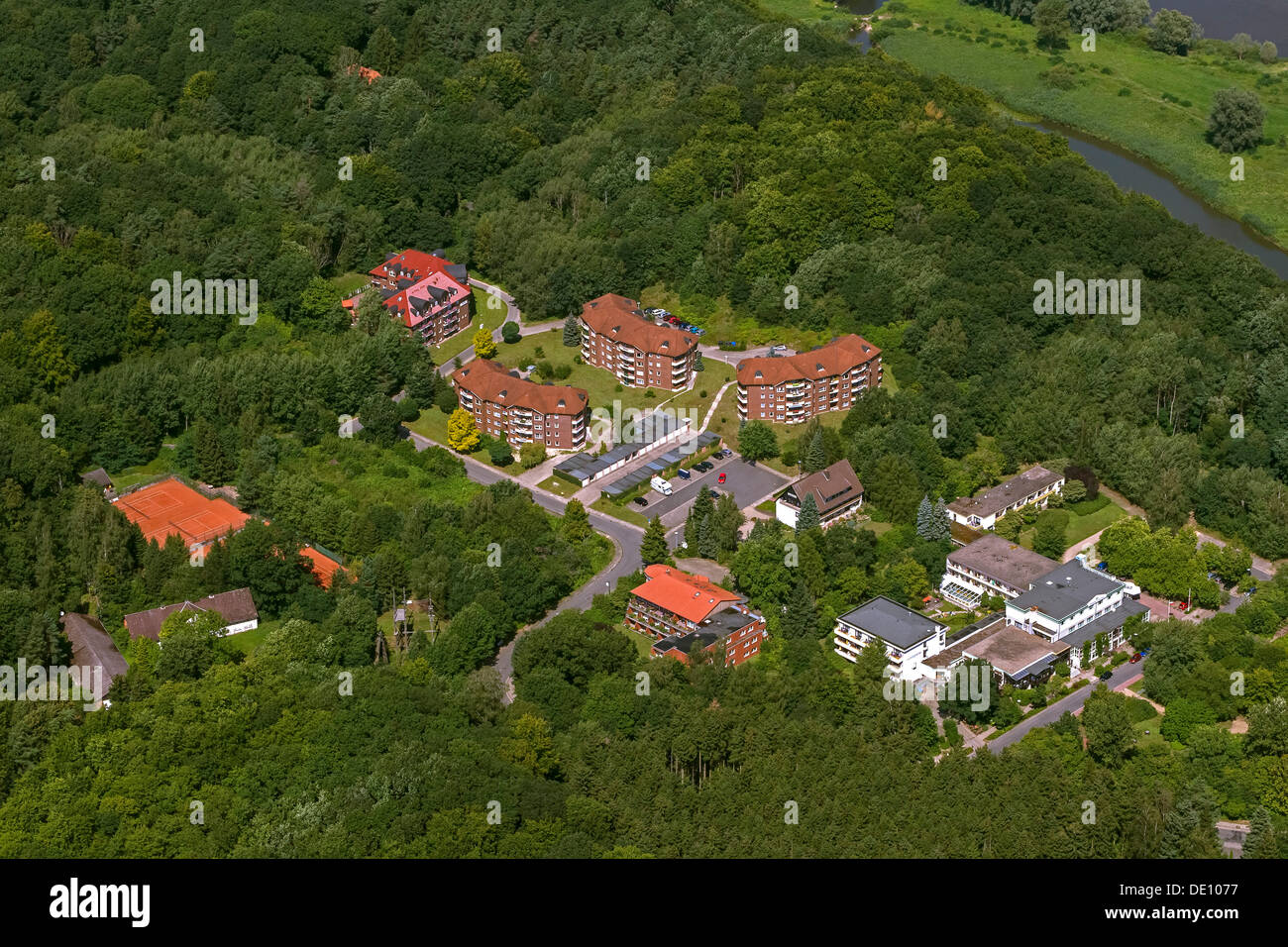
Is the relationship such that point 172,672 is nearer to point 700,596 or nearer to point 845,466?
point 700,596

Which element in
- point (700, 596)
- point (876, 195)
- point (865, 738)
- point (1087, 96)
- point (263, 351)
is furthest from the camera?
point (1087, 96)

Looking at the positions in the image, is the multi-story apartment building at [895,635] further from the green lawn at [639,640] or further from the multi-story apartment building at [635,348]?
the multi-story apartment building at [635,348]

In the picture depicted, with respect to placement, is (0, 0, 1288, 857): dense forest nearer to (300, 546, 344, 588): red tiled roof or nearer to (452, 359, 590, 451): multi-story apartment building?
(300, 546, 344, 588): red tiled roof

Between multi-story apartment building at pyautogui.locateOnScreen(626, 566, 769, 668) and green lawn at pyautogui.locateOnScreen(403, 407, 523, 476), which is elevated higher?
multi-story apartment building at pyautogui.locateOnScreen(626, 566, 769, 668)

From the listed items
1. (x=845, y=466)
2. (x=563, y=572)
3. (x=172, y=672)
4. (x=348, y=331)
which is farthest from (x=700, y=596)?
(x=348, y=331)

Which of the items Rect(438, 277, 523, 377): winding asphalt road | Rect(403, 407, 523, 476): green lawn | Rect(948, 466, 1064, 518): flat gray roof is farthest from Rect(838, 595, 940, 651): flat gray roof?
Rect(438, 277, 523, 377): winding asphalt road

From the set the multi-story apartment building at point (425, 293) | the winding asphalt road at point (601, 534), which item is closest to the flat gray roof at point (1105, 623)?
the winding asphalt road at point (601, 534)
